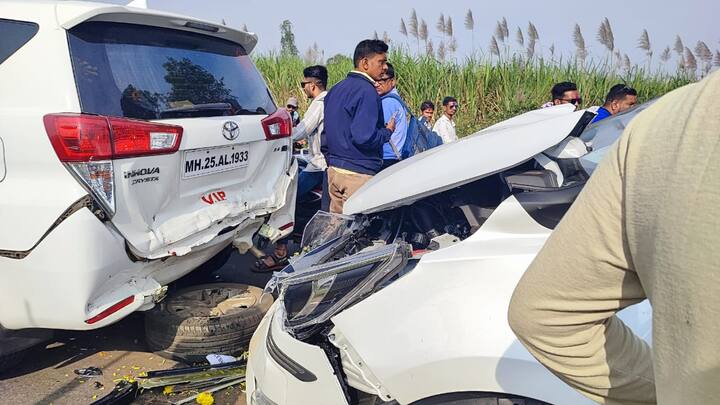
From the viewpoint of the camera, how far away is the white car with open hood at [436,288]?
1.79 metres

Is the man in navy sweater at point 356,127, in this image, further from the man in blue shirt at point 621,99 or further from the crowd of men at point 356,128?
the man in blue shirt at point 621,99

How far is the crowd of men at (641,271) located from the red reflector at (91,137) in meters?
2.38

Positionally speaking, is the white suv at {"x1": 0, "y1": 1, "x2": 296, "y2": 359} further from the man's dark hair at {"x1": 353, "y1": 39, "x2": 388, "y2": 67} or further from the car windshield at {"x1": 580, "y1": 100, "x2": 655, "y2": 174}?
the car windshield at {"x1": 580, "y1": 100, "x2": 655, "y2": 174}

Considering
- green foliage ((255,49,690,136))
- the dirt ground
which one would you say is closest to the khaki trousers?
the dirt ground

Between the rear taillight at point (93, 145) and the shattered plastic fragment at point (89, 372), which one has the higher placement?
the rear taillight at point (93, 145)

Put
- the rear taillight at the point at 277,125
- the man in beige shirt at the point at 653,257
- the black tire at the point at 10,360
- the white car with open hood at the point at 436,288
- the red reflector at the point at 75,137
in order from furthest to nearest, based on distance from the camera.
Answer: the rear taillight at the point at 277,125 → the black tire at the point at 10,360 → the red reflector at the point at 75,137 → the white car with open hood at the point at 436,288 → the man in beige shirt at the point at 653,257

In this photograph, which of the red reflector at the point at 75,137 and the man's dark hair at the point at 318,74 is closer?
the red reflector at the point at 75,137

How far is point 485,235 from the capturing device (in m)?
2.00

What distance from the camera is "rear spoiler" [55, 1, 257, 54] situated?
2.93m

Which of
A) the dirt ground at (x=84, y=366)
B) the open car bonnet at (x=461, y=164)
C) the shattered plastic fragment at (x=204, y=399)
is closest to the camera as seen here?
the open car bonnet at (x=461, y=164)

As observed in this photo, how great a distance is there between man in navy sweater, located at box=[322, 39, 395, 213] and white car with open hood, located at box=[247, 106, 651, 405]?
1.87 metres

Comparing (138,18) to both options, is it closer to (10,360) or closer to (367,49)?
(367,49)

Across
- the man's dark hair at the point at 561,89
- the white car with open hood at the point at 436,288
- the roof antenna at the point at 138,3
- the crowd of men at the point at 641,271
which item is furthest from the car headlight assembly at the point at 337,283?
the man's dark hair at the point at 561,89

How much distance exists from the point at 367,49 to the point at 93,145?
2518mm
